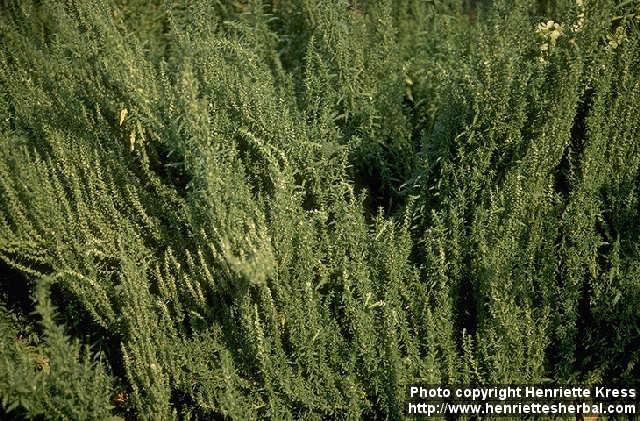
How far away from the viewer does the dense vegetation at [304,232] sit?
7.84 ft

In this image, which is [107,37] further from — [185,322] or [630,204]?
[630,204]

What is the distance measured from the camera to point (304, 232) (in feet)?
8.33

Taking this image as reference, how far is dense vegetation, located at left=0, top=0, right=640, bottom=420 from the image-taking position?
2.39 meters

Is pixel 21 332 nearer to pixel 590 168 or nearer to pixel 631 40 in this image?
pixel 590 168

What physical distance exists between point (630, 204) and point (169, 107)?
1.95m

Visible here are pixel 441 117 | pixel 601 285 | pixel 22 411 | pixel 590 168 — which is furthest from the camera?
pixel 441 117

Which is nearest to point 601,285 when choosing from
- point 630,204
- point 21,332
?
point 630,204

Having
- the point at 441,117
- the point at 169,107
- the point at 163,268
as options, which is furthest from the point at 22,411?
the point at 441,117

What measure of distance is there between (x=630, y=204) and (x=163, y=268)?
1981 millimetres

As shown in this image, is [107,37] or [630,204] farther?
[107,37]

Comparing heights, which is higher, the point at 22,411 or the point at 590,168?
the point at 590,168

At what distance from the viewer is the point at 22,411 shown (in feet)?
7.86

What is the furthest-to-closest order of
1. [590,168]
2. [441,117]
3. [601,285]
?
[441,117] → [590,168] → [601,285]

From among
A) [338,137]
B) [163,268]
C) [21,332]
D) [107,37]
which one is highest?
[107,37]
